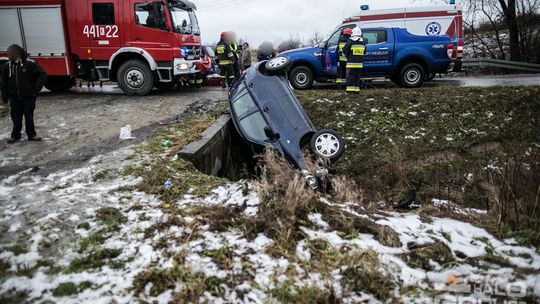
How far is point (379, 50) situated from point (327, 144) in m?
6.50

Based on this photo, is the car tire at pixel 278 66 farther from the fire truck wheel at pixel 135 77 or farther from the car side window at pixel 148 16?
the fire truck wheel at pixel 135 77

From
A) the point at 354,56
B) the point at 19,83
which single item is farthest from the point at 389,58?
the point at 19,83

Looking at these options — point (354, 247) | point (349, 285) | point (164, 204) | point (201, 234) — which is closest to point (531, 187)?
point (354, 247)

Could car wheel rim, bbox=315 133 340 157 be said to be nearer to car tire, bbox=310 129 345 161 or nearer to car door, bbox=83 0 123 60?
car tire, bbox=310 129 345 161

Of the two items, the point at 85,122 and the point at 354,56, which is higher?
the point at 354,56

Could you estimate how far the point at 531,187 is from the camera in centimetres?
440

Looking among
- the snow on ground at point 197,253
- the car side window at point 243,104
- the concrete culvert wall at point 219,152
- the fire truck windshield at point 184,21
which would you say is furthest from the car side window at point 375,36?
the snow on ground at point 197,253

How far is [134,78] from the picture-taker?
35.3 ft

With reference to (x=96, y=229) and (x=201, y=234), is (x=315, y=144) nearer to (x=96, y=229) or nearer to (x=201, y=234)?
(x=201, y=234)

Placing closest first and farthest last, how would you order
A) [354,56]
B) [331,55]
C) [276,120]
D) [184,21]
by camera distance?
[276,120] < [354,56] < [184,21] < [331,55]

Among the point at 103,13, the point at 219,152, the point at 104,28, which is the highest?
the point at 103,13

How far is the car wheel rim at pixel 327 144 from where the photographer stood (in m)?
5.98

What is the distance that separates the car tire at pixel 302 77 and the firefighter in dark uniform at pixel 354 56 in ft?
6.10

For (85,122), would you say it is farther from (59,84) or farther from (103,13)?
(59,84)
